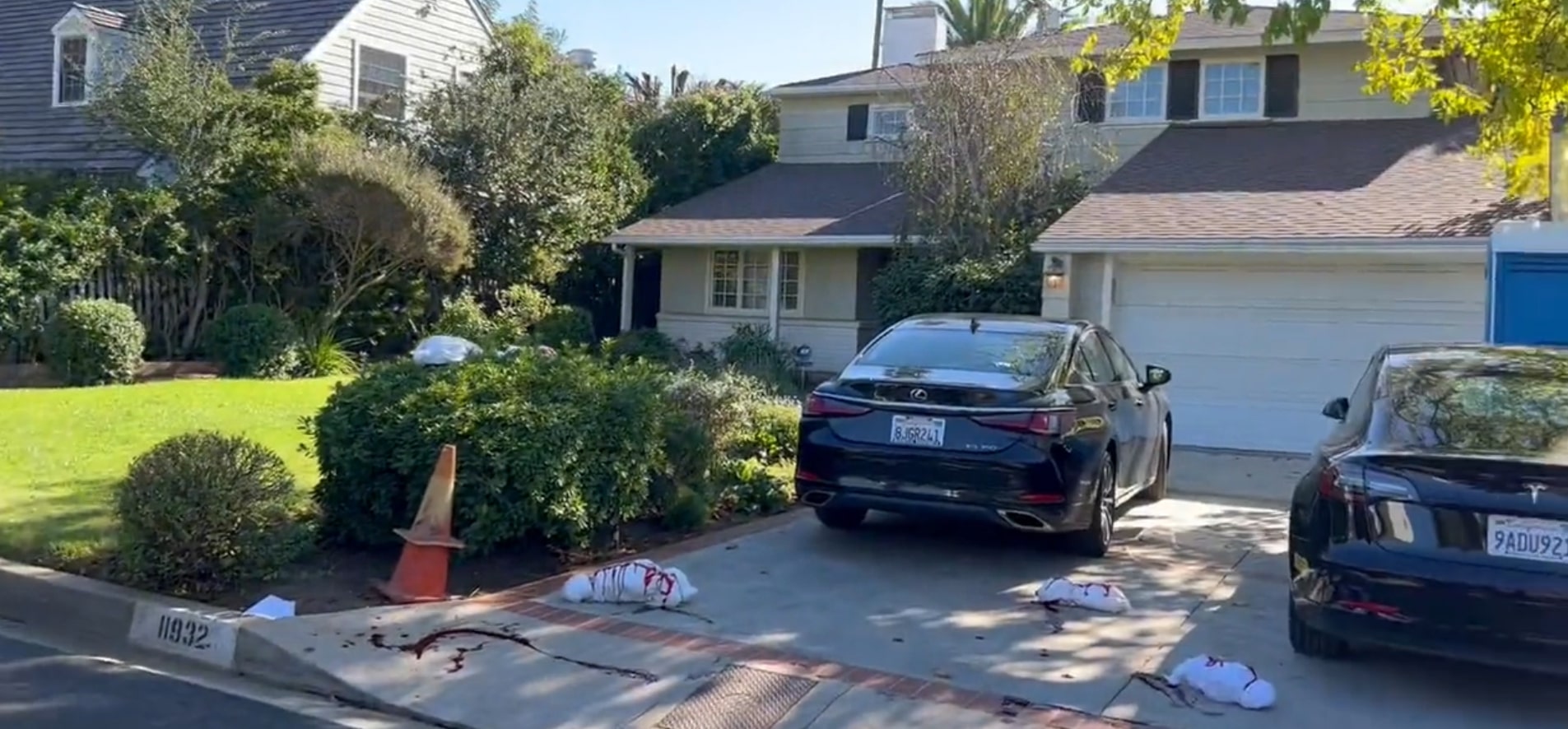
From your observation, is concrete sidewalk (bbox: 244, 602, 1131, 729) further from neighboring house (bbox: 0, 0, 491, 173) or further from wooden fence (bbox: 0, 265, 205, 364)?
neighboring house (bbox: 0, 0, 491, 173)

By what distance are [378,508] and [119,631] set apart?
1.46 m

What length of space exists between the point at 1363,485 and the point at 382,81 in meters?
22.4

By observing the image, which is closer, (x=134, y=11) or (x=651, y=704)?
(x=651, y=704)

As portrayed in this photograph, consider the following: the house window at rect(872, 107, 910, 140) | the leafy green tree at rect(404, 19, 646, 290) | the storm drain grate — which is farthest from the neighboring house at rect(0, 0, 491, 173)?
the storm drain grate

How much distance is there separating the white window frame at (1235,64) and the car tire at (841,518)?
13.1 m

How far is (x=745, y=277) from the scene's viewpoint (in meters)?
23.3

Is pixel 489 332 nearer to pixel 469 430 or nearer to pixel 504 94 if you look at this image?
pixel 504 94

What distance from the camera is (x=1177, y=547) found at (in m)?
9.34

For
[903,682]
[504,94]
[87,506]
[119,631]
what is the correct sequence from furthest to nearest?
1. [504,94]
2. [87,506]
3. [119,631]
4. [903,682]

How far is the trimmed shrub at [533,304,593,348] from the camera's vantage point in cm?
2222

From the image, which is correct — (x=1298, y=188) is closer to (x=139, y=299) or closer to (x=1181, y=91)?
(x=1181, y=91)

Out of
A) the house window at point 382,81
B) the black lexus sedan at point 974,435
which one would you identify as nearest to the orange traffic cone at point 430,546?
the black lexus sedan at point 974,435

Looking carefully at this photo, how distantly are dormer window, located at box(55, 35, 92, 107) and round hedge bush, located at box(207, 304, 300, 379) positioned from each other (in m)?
7.55

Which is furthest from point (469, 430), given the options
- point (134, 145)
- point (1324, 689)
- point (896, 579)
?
point (134, 145)
